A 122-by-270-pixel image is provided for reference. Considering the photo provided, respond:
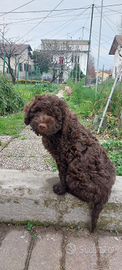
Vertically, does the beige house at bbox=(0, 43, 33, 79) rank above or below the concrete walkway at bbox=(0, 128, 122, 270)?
above

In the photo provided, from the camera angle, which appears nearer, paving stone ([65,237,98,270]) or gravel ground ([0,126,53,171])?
paving stone ([65,237,98,270])

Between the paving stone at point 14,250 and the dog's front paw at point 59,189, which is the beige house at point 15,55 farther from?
the paving stone at point 14,250

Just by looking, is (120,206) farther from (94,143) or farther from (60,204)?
(94,143)

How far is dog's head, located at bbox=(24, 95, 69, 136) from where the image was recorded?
1.42m

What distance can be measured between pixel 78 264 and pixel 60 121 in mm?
1310

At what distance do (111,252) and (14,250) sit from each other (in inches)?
37.2

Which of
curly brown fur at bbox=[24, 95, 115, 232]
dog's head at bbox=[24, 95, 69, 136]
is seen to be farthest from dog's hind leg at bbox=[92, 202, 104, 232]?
dog's head at bbox=[24, 95, 69, 136]

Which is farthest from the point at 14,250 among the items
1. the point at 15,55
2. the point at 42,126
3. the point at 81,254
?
the point at 15,55

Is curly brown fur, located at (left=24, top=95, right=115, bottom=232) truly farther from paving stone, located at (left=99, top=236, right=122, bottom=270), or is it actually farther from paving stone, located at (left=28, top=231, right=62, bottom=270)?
paving stone, located at (left=28, top=231, right=62, bottom=270)

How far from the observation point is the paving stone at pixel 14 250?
165 cm

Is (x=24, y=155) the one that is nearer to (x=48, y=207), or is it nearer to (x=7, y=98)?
(x=48, y=207)

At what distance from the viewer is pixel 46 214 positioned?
2051 millimetres

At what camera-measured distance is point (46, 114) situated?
1447mm

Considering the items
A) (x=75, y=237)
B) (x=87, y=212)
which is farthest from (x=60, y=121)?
(x=75, y=237)
